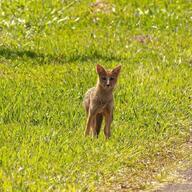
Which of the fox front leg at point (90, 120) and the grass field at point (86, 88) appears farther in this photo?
the fox front leg at point (90, 120)

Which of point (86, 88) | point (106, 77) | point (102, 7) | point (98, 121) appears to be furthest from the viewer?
point (102, 7)

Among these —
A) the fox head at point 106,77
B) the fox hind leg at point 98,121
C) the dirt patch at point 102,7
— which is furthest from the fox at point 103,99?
the dirt patch at point 102,7

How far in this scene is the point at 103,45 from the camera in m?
17.7

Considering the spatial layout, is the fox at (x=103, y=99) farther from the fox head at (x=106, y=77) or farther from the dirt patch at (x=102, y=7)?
the dirt patch at (x=102, y=7)

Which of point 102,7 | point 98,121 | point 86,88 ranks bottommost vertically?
point 98,121

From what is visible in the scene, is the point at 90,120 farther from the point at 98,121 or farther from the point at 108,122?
the point at 98,121

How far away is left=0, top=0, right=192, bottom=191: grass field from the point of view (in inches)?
372

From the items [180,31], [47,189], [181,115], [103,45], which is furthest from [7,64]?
[47,189]

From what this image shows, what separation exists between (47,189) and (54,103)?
4053 mm

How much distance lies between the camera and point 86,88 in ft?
44.7

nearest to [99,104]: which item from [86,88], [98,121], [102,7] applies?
[98,121]

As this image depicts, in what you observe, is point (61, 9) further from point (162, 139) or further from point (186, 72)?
point (162, 139)

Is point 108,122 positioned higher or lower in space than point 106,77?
lower

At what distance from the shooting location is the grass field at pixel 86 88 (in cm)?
946
